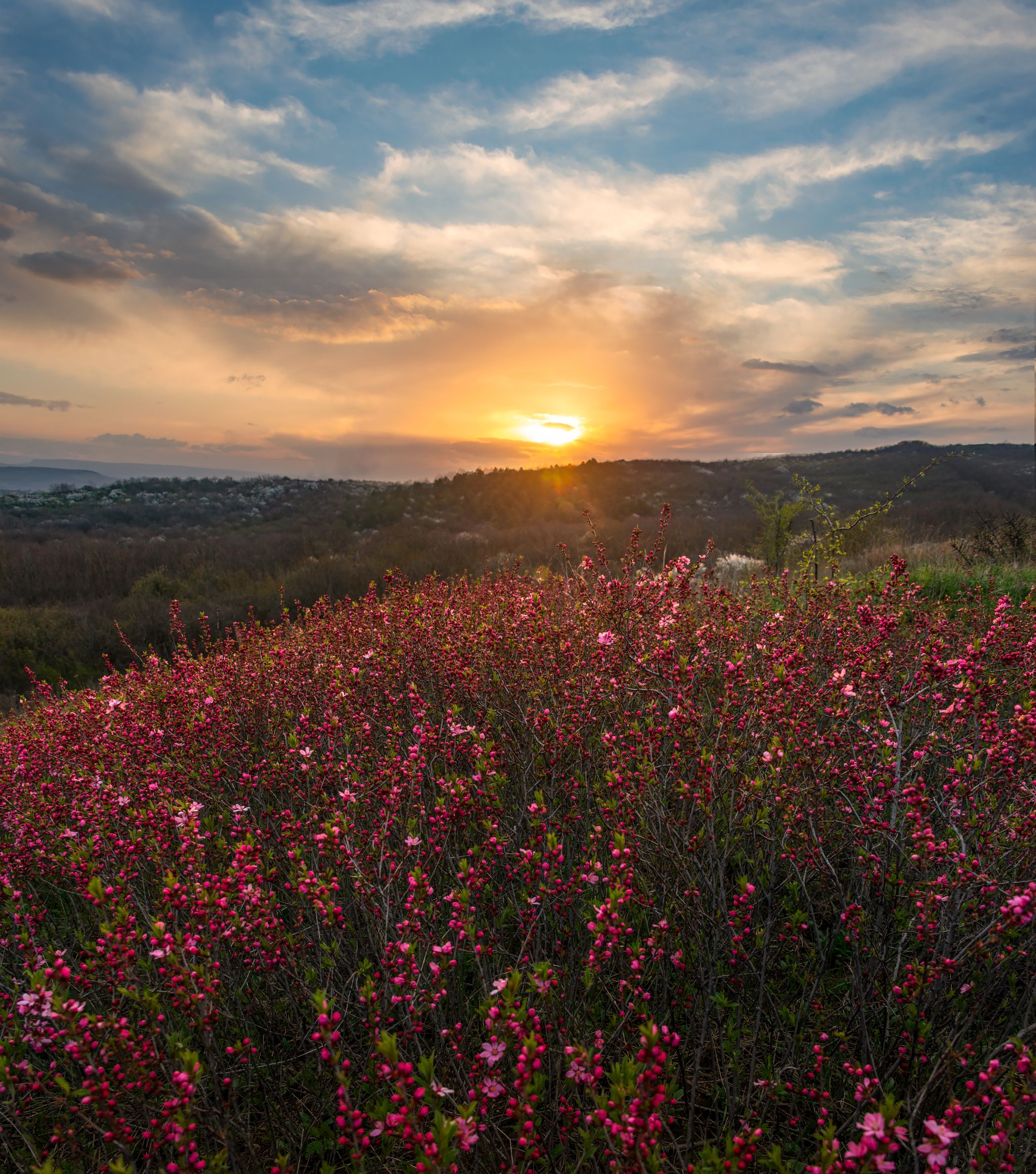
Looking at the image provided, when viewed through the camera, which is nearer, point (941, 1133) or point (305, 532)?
point (941, 1133)

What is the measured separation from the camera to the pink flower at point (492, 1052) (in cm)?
163

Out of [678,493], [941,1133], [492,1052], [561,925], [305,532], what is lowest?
[561,925]

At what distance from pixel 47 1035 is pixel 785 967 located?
293 cm

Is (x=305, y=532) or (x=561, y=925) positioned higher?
(x=305, y=532)

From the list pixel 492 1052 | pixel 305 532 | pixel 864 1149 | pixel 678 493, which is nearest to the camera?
pixel 864 1149

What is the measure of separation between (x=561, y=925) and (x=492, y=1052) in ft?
3.13

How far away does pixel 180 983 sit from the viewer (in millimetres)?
1718

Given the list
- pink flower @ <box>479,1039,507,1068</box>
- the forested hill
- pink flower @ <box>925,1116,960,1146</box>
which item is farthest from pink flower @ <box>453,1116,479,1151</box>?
the forested hill

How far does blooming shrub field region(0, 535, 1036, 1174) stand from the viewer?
5.60 feet

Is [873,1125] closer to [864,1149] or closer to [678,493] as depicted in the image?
[864,1149]

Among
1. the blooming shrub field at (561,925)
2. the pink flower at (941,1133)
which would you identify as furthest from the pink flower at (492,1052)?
the pink flower at (941,1133)

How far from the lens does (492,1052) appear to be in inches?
66.6

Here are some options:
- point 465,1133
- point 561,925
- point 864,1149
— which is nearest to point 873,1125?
point 864,1149

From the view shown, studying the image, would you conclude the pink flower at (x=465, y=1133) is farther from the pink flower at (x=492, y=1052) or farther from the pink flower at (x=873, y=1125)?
the pink flower at (x=873, y=1125)
